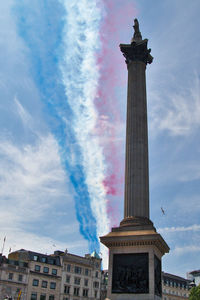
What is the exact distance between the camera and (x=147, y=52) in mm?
39625

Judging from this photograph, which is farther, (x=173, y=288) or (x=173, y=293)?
(x=173, y=288)

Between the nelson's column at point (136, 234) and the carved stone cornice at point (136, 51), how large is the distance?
61.4 inches

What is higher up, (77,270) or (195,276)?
(195,276)

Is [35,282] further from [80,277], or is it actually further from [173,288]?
[173,288]

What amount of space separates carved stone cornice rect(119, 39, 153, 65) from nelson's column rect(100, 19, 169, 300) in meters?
1.56

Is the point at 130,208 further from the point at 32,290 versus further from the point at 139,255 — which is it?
the point at 32,290

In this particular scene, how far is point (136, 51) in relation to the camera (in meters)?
39.2

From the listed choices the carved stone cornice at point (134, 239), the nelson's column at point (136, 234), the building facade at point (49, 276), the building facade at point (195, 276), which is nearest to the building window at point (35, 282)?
the building facade at point (49, 276)

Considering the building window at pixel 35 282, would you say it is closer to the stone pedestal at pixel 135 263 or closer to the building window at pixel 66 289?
the building window at pixel 66 289

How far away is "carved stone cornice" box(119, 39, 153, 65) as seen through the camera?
129 feet

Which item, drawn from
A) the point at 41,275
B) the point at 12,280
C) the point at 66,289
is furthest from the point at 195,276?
the point at 12,280

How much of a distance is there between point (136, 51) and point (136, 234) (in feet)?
69.7

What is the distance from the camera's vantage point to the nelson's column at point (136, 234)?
27.5 metres

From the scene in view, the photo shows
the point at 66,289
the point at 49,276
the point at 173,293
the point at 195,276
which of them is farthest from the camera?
the point at 195,276
